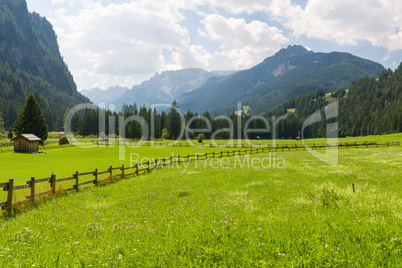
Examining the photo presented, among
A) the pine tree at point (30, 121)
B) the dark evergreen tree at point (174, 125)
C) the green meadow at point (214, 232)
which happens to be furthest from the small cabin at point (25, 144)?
the dark evergreen tree at point (174, 125)

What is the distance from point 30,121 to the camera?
70.0 meters

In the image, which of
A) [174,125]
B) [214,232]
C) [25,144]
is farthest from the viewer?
[174,125]

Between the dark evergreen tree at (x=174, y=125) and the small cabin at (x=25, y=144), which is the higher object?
the dark evergreen tree at (x=174, y=125)

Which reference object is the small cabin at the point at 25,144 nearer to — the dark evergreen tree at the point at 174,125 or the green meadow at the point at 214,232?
the green meadow at the point at 214,232

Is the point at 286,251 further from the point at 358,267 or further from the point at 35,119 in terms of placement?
the point at 35,119

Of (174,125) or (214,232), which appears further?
(174,125)

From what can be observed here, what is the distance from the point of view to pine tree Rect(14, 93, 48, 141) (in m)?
68.4

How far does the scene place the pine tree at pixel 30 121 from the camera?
6844 cm

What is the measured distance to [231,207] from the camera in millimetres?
10312

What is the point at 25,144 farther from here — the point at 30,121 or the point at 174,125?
the point at 174,125

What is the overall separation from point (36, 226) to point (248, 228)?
8.94 meters

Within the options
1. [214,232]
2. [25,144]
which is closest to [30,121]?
[25,144]

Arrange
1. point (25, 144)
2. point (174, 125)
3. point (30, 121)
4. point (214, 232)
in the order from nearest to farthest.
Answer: point (214, 232), point (25, 144), point (30, 121), point (174, 125)

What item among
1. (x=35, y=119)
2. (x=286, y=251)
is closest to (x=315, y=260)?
(x=286, y=251)
